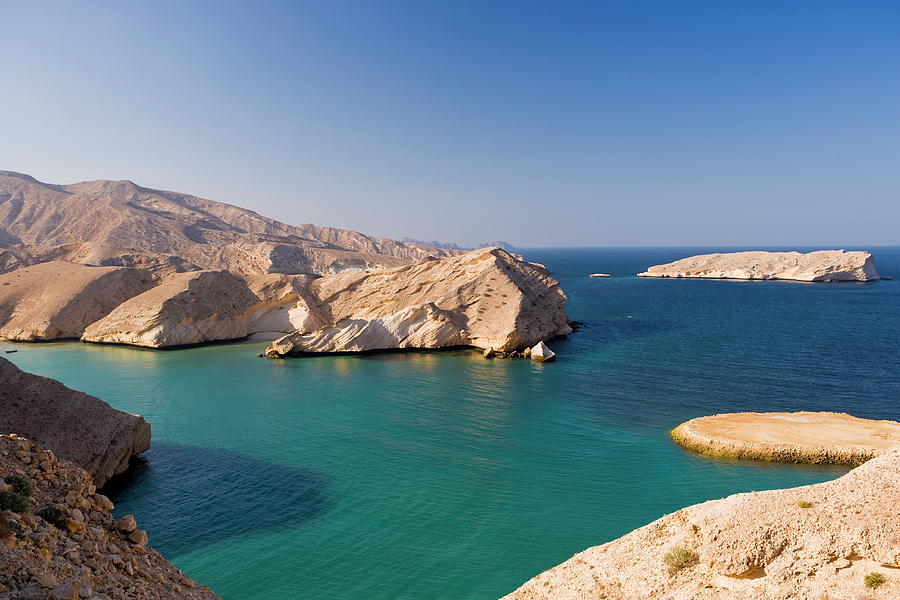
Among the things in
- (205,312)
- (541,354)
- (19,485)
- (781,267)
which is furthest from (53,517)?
(781,267)

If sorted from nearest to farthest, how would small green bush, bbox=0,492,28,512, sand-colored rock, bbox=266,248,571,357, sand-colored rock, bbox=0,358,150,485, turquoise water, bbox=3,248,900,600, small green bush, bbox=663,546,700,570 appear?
1. small green bush, bbox=0,492,28,512
2. small green bush, bbox=663,546,700,570
3. turquoise water, bbox=3,248,900,600
4. sand-colored rock, bbox=0,358,150,485
5. sand-colored rock, bbox=266,248,571,357

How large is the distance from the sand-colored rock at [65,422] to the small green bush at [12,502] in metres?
13.4

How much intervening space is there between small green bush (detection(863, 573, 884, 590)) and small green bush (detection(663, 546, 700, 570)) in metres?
2.93

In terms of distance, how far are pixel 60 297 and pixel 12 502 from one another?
66999mm

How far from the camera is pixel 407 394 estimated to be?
3844 cm

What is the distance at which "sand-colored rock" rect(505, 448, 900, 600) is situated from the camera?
9.26 metres

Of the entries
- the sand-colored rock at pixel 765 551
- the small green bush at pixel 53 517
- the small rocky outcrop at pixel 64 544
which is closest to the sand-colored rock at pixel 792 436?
the sand-colored rock at pixel 765 551

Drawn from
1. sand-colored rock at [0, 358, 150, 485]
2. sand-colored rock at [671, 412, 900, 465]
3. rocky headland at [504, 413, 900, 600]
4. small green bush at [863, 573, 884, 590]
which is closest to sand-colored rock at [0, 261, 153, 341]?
sand-colored rock at [0, 358, 150, 485]

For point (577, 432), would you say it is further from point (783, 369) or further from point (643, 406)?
point (783, 369)

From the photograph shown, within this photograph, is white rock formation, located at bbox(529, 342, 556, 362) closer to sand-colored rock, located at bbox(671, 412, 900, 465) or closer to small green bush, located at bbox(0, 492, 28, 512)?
sand-colored rock, located at bbox(671, 412, 900, 465)

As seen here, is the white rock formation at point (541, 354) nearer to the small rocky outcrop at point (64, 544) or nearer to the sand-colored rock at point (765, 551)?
the sand-colored rock at point (765, 551)

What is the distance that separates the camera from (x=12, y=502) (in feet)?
32.0

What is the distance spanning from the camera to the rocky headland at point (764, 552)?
923 centimetres

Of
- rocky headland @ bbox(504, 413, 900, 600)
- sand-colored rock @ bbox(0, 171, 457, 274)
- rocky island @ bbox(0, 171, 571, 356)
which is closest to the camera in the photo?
rocky headland @ bbox(504, 413, 900, 600)
